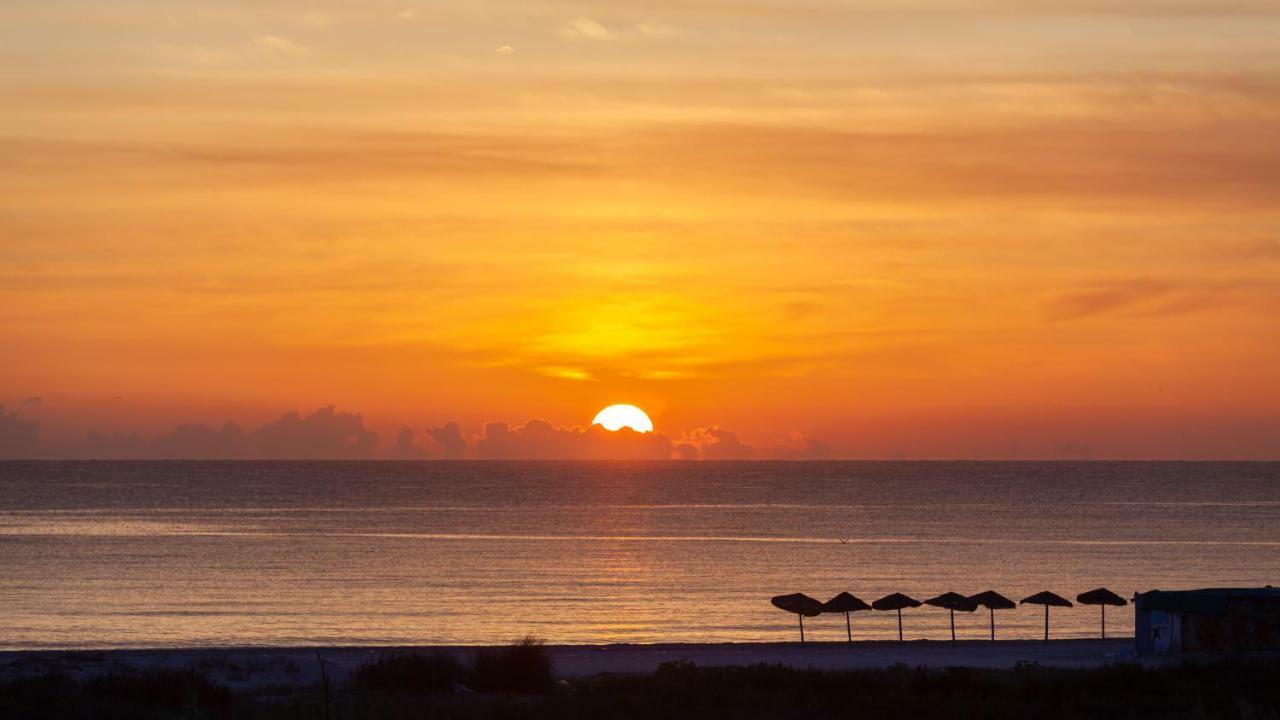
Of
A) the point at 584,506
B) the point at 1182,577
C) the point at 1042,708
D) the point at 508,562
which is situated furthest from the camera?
the point at 584,506

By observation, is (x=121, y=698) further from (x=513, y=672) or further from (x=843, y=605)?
(x=843, y=605)

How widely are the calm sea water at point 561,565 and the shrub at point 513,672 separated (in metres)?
24.0

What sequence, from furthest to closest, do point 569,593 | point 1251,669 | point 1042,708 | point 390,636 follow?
point 569,593 → point 390,636 → point 1251,669 → point 1042,708

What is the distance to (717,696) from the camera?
72.7 feet

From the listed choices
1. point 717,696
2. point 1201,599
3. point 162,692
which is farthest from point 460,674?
point 1201,599

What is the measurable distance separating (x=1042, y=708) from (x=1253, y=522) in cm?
12550

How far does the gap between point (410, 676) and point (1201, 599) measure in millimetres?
17598

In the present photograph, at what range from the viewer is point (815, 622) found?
58.3 metres

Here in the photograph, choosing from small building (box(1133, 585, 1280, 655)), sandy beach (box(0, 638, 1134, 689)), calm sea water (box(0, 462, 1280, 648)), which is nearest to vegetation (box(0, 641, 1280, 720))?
sandy beach (box(0, 638, 1134, 689))

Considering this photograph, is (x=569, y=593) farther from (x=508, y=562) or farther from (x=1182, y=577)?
(x=1182, y=577)

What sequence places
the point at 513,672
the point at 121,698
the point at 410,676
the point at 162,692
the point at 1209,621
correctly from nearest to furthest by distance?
the point at 121,698 → the point at 162,692 → the point at 410,676 → the point at 513,672 → the point at 1209,621

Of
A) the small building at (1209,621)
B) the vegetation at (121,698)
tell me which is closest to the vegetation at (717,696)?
the vegetation at (121,698)

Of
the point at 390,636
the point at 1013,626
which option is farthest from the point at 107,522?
the point at 1013,626

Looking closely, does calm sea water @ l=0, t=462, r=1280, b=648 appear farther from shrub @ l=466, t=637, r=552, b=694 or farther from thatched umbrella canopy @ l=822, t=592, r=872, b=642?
shrub @ l=466, t=637, r=552, b=694
